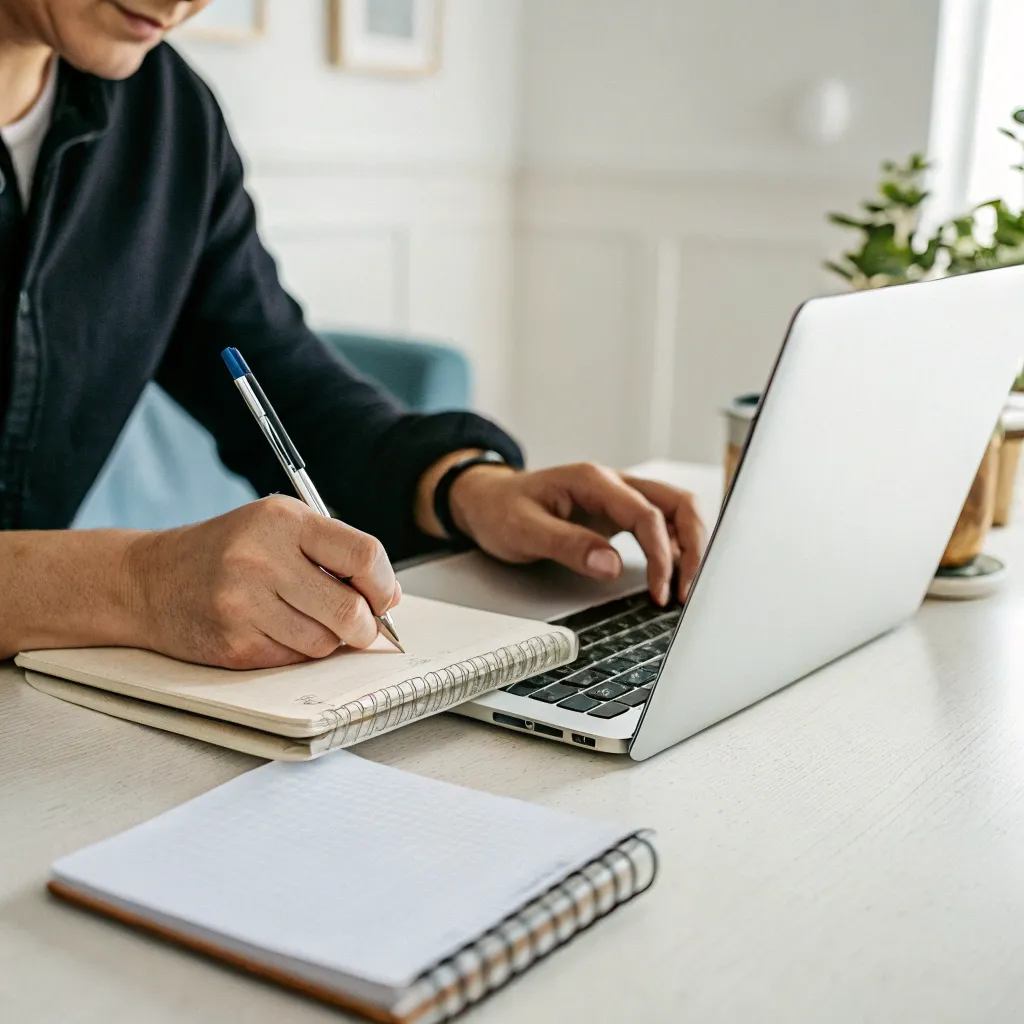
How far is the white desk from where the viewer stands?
525mm

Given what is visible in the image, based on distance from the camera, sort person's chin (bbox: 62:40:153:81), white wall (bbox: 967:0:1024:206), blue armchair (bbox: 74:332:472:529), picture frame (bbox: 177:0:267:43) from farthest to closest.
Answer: white wall (bbox: 967:0:1024:206) → picture frame (bbox: 177:0:267:43) → blue armchair (bbox: 74:332:472:529) → person's chin (bbox: 62:40:153:81)

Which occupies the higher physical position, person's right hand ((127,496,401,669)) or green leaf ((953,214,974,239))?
green leaf ((953,214,974,239))

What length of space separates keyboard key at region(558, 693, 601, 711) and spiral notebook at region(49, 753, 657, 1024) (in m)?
0.13

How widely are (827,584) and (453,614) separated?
0.24 m

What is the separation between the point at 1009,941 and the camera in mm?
576

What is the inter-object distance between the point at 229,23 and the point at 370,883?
233 cm

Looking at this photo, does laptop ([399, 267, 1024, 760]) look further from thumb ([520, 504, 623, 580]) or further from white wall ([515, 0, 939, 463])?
white wall ([515, 0, 939, 463])

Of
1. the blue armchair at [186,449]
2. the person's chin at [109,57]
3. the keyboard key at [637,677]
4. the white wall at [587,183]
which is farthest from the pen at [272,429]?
the white wall at [587,183]

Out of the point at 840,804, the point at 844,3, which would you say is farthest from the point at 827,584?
the point at 844,3

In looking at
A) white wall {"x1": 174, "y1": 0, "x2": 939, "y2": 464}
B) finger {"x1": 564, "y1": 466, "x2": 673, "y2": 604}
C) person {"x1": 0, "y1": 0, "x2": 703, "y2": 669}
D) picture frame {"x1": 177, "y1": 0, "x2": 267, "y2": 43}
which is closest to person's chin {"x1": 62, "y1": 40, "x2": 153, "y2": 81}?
person {"x1": 0, "y1": 0, "x2": 703, "y2": 669}

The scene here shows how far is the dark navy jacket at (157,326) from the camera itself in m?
1.20

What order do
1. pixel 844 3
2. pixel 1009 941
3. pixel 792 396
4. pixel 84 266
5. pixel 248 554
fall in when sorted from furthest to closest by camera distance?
pixel 844 3, pixel 84 266, pixel 248 554, pixel 792 396, pixel 1009 941

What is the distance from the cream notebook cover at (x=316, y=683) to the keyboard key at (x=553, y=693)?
0.02 metres

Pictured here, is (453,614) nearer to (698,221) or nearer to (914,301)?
(914,301)
